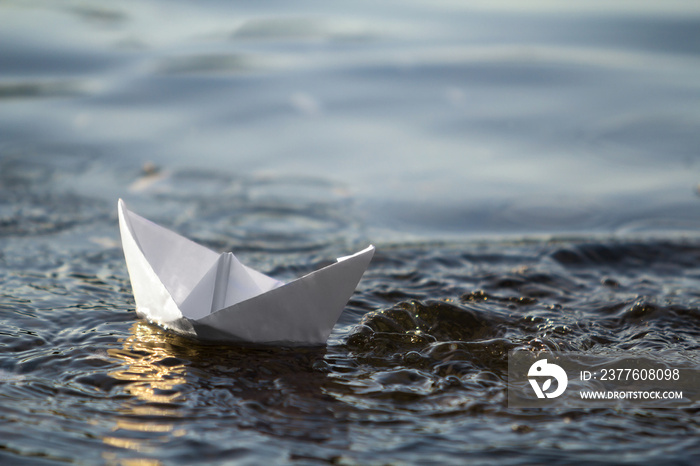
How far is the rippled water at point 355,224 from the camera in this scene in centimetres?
132

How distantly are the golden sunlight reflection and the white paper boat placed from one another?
0.07 meters

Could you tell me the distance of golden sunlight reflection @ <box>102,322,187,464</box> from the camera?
123cm

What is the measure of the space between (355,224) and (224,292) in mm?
1510

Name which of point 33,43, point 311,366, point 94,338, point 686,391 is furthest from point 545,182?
point 33,43

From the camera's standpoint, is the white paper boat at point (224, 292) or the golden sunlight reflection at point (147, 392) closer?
the golden sunlight reflection at point (147, 392)

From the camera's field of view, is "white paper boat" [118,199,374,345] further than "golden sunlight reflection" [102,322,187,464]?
Yes

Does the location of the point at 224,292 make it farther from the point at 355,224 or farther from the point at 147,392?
the point at 355,224

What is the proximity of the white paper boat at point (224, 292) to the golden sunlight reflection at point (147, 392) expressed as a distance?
7 cm

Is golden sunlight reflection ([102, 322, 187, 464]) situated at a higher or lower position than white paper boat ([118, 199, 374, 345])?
lower

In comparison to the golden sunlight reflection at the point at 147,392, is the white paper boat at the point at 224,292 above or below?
above

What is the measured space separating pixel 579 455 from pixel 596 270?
1.28 m

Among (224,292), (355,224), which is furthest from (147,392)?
(355,224)

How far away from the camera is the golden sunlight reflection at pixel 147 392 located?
1.23 m

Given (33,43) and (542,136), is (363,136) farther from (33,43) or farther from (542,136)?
(33,43)
